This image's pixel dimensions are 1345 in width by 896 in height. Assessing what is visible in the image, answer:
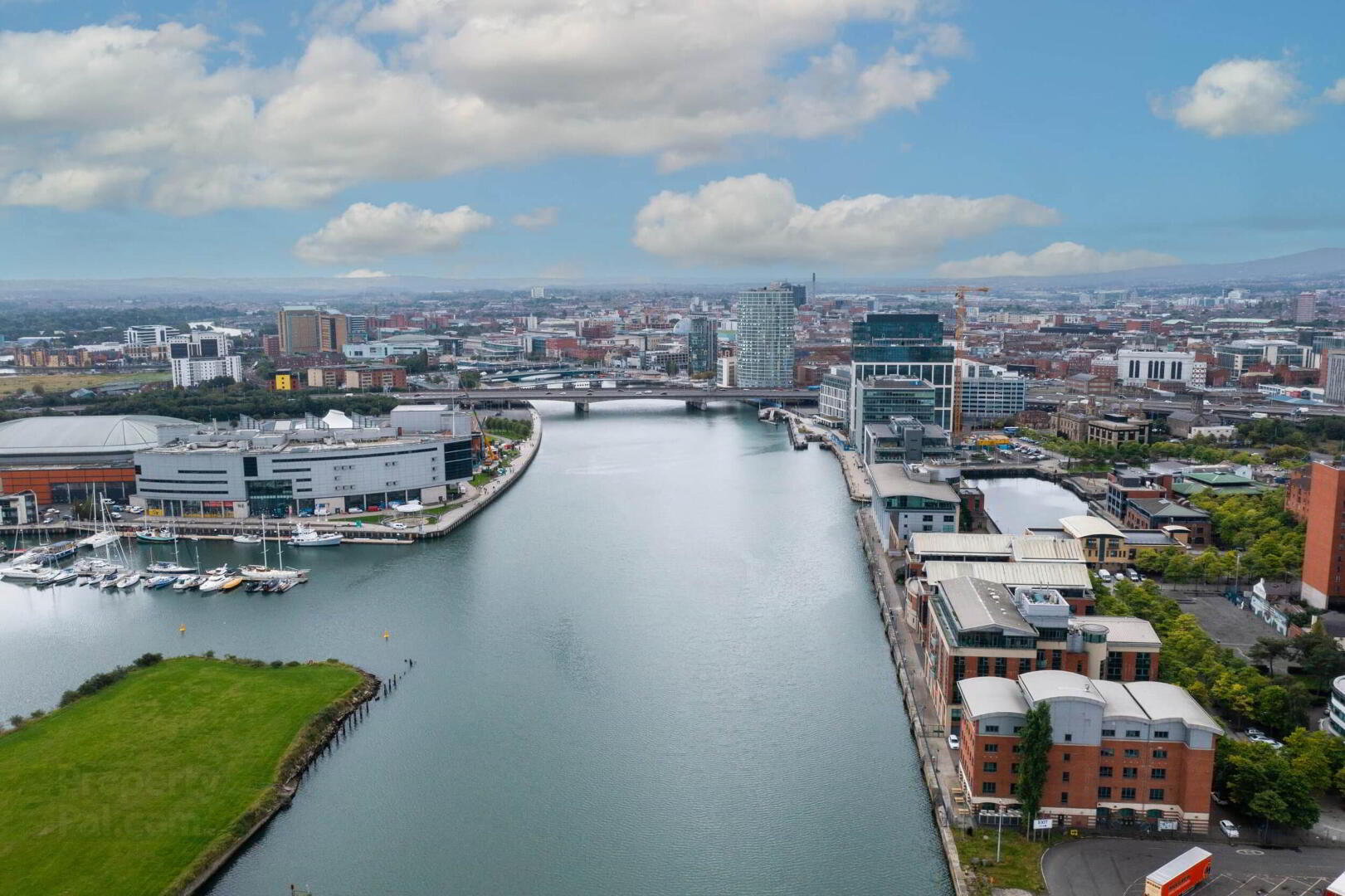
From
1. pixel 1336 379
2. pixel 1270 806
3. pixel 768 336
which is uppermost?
pixel 768 336

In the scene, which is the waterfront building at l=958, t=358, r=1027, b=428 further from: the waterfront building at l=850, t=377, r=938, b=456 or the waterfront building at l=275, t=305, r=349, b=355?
the waterfront building at l=275, t=305, r=349, b=355

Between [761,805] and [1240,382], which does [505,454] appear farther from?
[1240,382]

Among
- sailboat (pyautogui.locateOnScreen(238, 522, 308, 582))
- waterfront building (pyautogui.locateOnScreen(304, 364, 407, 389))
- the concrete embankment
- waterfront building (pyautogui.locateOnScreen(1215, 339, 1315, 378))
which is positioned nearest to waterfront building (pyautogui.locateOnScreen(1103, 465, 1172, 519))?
the concrete embankment

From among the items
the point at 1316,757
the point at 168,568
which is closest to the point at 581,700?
the point at 1316,757

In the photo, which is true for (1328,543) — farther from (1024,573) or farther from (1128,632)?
(1128,632)

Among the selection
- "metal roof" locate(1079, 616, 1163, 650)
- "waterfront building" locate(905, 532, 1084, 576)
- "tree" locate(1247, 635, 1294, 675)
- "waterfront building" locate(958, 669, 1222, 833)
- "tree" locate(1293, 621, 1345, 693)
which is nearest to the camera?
"waterfront building" locate(958, 669, 1222, 833)

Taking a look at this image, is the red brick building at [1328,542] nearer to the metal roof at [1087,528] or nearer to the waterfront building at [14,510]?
the metal roof at [1087,528]

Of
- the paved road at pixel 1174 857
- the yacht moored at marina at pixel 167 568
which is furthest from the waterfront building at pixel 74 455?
the paved road at pixel 1174 857
